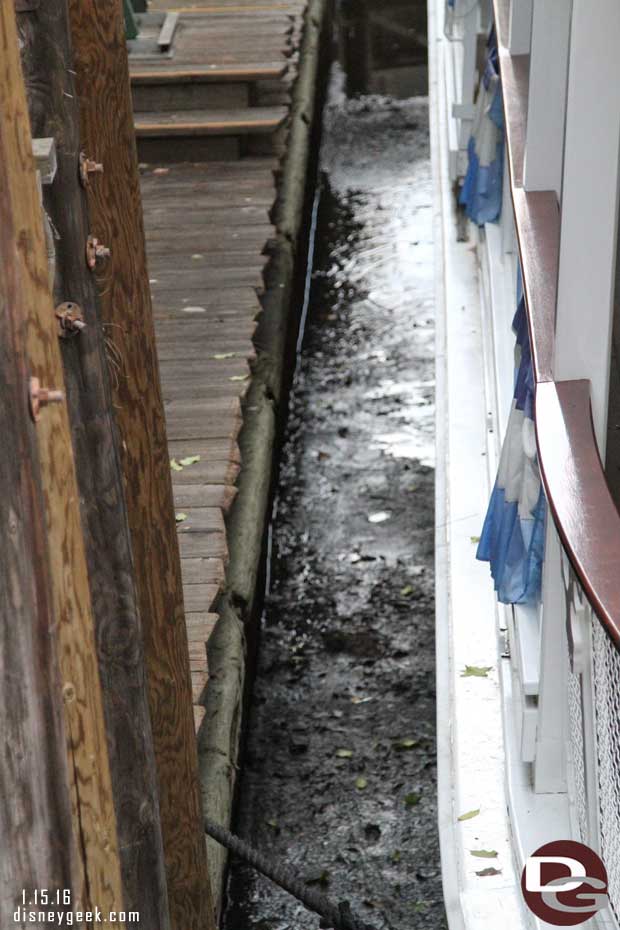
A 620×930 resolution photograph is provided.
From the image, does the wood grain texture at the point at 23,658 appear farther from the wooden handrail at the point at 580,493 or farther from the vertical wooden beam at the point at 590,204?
the vertical wooden beam at the point at 590,204

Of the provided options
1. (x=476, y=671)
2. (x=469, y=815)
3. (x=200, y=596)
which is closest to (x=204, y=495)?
(x=200, y=596)

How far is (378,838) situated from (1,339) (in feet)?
13.0

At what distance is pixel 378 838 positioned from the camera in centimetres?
547

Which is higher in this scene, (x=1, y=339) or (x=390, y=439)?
(x=1, y=339)

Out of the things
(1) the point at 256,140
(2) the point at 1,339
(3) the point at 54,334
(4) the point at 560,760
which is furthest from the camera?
(1) the point at 256,140

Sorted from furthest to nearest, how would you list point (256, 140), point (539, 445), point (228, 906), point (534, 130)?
point (256, 140), point (228, 906), point (534, 130), point (539, 445)

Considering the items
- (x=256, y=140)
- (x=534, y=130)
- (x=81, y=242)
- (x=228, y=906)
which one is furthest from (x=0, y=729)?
(x=256, y=140)

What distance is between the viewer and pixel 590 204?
3.14 metres

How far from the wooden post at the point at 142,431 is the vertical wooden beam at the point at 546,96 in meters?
1.72

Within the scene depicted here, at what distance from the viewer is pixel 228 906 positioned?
523 centimetres

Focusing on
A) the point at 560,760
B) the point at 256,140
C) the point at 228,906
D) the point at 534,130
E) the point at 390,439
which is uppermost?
the point at 534,130

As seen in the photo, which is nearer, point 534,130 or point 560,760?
point 560,760

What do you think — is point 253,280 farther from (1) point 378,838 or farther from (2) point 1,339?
(2) point 1,339

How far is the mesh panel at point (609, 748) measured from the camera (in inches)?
113
